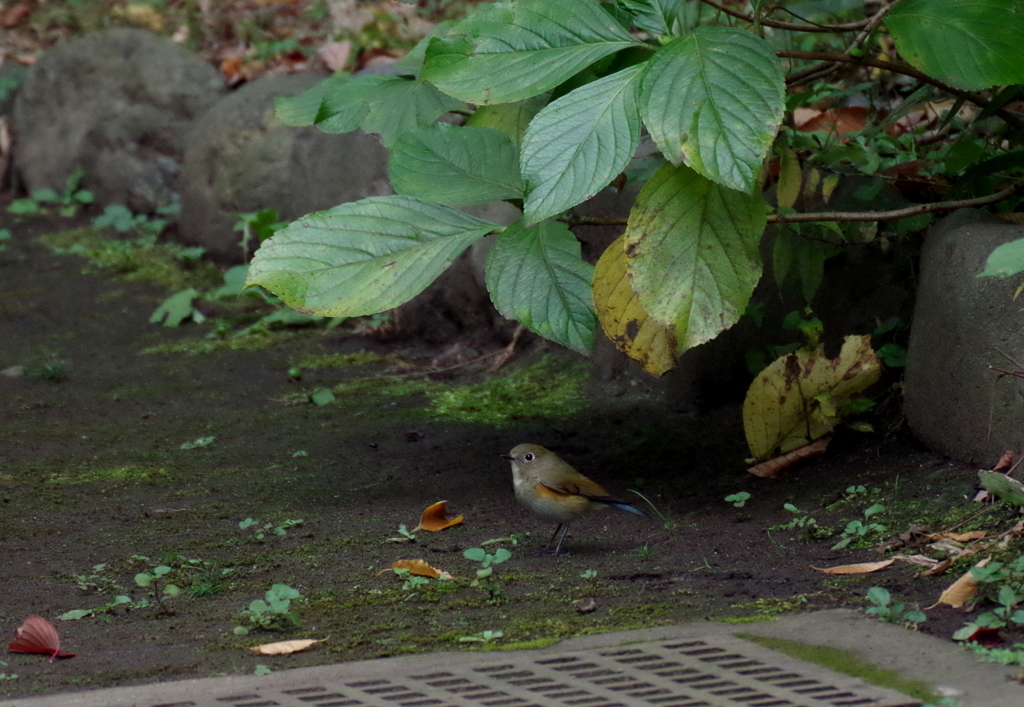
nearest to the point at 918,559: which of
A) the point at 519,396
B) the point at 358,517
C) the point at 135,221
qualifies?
the point at 358,517

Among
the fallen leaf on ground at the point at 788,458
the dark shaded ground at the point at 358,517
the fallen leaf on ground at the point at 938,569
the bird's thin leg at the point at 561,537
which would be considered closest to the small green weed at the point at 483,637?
the dark shaded ground at the point at 358,517

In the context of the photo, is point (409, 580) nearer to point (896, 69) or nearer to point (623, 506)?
point (623, 506)

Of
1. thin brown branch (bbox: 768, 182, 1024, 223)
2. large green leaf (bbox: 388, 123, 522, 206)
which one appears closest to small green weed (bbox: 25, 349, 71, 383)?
large green leaf (bbox: 388, 123, 522, 206)

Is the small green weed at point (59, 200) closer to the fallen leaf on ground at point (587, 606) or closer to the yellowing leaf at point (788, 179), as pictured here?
the yellowing leaf at point (788, 179)

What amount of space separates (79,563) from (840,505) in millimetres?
1955

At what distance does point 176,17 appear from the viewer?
30.5 feet

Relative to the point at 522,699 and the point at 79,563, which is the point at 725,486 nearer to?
the point at 522,699

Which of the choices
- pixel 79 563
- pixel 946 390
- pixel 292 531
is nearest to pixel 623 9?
pixel 946 390

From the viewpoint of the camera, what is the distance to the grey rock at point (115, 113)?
7.64 meters

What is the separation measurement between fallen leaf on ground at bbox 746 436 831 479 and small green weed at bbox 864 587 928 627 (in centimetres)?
105

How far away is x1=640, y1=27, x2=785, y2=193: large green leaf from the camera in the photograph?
2.30 m

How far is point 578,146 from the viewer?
7.82ft

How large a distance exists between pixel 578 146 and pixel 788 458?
1394mm

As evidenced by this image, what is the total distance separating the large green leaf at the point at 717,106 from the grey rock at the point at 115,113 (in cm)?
573
